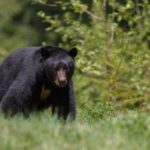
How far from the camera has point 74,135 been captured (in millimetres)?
6617

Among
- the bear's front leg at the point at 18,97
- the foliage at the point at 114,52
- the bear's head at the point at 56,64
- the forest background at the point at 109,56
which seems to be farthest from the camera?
the foliage at the point at 114,52

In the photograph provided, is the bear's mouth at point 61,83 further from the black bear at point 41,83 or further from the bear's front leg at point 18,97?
the bear's front leg at point 18,97

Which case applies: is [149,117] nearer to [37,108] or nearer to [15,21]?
[37,108]

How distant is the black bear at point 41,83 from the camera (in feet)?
29.1

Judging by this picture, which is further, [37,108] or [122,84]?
[122,84]

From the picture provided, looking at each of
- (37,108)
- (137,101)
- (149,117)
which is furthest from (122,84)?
(149,117)

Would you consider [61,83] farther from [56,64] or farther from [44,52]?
[44,52]

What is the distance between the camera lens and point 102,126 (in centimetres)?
710

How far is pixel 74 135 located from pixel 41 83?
103 inches

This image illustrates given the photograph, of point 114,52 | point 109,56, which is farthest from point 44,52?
point 109,56

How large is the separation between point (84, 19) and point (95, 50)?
2787cm

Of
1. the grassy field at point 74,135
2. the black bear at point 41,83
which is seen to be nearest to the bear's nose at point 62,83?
the black bear at point 41,83

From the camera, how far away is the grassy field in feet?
20.8

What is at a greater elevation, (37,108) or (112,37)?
(37,108)
